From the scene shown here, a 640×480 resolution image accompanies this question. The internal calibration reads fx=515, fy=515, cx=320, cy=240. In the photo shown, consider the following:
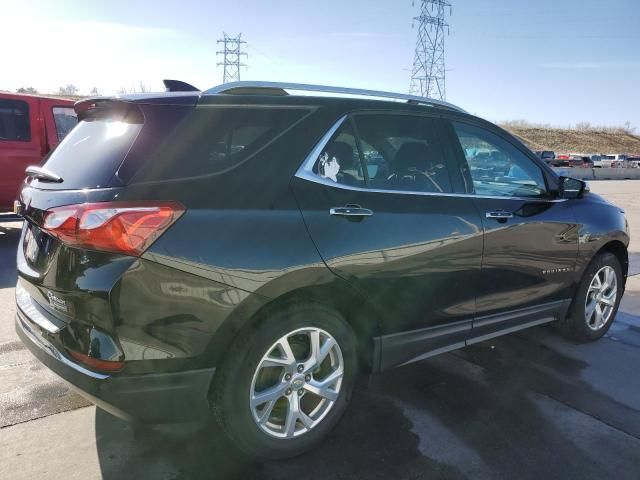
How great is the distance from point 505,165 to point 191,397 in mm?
2753

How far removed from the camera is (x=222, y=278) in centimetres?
222

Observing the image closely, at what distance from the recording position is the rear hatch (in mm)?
2104

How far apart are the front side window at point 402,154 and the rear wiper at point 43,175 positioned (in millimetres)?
1575

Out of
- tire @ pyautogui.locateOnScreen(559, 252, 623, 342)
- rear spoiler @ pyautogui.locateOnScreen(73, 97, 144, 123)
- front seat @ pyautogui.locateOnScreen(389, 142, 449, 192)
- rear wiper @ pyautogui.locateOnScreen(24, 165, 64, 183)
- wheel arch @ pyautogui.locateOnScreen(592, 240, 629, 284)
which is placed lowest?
tire @ pyautogui.locateOnScreen(559, 252, 623, 342)

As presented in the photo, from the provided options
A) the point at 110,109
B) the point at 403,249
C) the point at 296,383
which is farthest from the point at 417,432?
the point at 110,109

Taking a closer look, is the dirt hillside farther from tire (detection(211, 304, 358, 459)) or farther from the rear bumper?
the rear bumper

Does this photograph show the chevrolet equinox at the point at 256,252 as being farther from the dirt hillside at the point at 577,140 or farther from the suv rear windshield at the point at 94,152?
the dirt hillside at the point at 577,140

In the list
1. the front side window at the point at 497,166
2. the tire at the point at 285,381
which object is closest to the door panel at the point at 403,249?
the tire at the point at 285,381

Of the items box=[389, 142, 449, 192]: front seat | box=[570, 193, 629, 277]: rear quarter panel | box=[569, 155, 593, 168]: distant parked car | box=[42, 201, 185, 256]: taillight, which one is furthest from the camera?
box=[569, 155, 593, 168]: distant parked car

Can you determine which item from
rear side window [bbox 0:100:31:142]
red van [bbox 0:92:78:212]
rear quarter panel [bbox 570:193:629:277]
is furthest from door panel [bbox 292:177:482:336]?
rear side window [bbox 0:100:31:142]

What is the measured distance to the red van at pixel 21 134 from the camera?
24.4 ft

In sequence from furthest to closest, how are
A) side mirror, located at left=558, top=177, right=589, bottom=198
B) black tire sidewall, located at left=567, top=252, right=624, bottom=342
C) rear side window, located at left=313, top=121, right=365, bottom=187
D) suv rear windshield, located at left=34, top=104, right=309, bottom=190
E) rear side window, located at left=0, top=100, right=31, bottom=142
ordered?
rear side window, located at left=0, top=100, right=31, bottom=142, black tire sidewall, located at left=567, top=252, right=624, bottom=342, side mirror, located at left=558, top=177, right=589, bottom=198, rear side window, located at left=313, top=121, right=365, bottom=187, suv rear windshield, located at left=34, top=104, right=309, bottom=190

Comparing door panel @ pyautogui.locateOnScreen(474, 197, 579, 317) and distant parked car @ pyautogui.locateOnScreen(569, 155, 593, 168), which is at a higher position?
door panel @ pyautogui.locateOnScreen(474, 197, 579, 317)

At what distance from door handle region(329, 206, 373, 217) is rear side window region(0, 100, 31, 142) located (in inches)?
265
